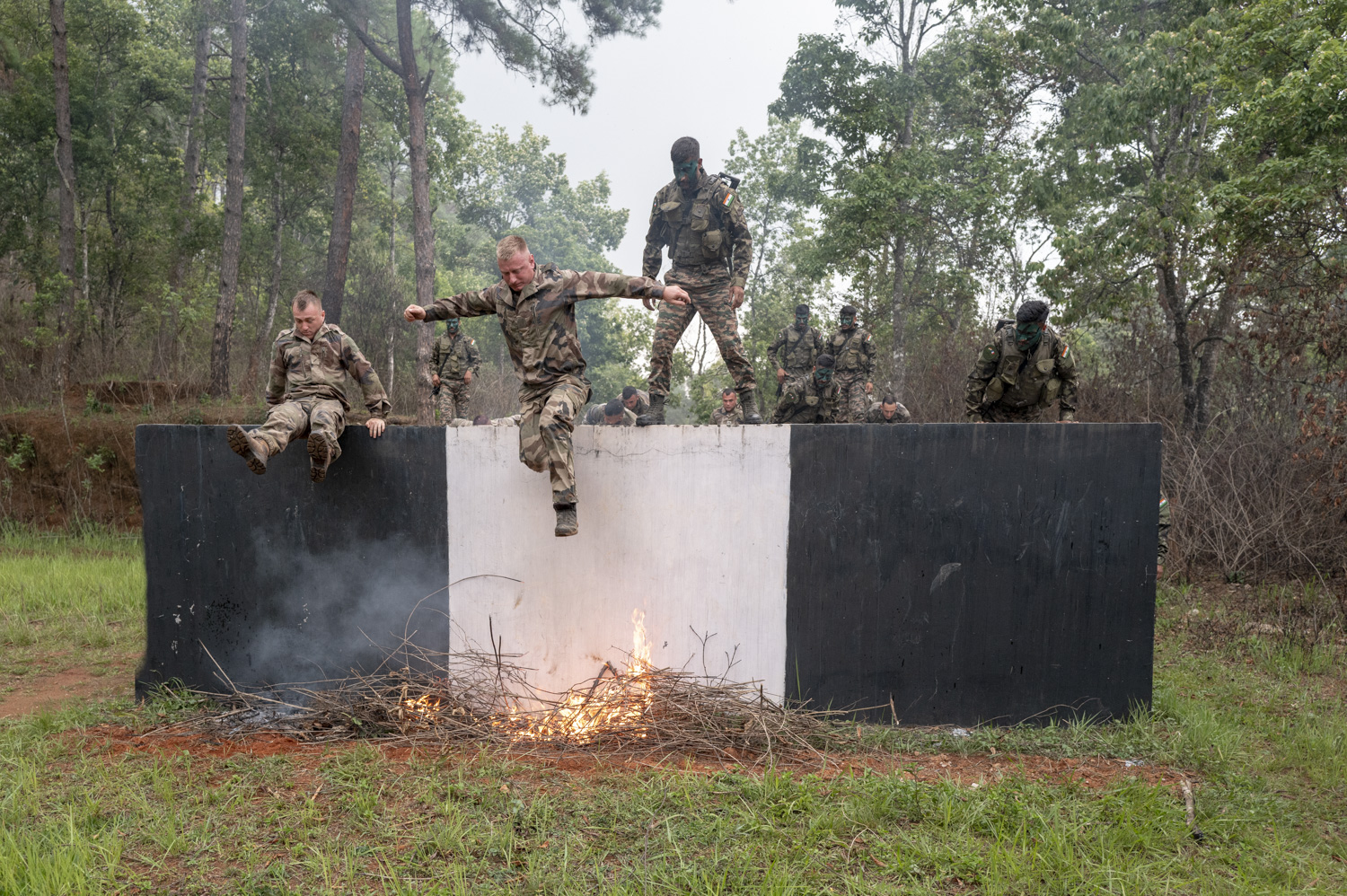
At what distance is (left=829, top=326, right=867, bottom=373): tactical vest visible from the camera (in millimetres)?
9188

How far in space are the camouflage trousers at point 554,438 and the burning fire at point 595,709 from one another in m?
0.87

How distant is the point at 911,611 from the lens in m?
4.04

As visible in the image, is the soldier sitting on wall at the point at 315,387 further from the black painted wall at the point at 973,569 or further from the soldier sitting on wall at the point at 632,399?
the soldier sitting on wall at the point at 632,399

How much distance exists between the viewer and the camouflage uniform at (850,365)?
9.19 meters

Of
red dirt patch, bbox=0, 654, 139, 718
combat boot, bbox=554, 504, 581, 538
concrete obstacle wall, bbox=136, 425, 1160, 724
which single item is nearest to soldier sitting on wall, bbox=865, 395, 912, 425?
concrete obstacle wall, bbox=136, 425, 1160, 724

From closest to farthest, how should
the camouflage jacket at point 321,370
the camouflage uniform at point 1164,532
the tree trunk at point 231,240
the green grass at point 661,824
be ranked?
the green grass at point 661,824, the camouflage jacket at point 321,370, the camouflage uniform at point 1164,532, the tree trunk at point 231,240

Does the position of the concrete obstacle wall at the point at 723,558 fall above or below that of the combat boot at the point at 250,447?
below

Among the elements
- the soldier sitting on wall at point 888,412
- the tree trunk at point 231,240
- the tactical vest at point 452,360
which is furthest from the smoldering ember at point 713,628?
the tree trunk at point 231,240

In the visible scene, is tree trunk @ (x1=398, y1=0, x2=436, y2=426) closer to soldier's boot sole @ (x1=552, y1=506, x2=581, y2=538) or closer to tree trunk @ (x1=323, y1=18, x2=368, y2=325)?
tree trunk @ (x1=323, y1=18, x2=368, y2=325)

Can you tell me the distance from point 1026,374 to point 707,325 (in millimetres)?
2501

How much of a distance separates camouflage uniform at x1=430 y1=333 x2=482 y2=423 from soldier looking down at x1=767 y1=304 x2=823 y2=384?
396 centimetres

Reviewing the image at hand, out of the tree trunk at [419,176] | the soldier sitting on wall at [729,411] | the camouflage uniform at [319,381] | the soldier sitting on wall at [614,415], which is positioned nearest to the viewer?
the camouflage uniform at [319,381]

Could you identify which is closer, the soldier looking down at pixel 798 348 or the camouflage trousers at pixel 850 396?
the camouflage trousers at pixel 850 396

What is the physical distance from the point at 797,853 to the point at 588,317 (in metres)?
36.6
